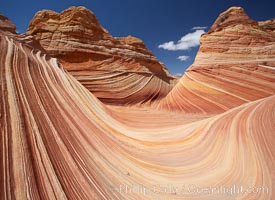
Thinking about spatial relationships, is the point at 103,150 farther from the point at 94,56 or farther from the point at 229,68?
the point at 94,56

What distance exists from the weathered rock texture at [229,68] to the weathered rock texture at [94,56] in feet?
11.2

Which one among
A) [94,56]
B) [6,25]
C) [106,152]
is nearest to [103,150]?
[106,152]

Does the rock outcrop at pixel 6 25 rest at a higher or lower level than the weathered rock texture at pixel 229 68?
higher

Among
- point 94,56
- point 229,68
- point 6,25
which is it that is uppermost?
point 94,56

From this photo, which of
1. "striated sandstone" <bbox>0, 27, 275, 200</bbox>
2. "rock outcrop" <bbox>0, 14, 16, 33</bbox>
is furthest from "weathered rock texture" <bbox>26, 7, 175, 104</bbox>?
"striated sandstone" <bbox>0, 27, 275, 200</bbox>

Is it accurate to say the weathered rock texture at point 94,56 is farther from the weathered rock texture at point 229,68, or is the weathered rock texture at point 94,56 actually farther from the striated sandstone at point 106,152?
the striated sandstone at point 106,152

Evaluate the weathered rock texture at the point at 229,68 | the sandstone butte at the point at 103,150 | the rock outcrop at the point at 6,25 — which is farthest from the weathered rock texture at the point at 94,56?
the sandstone butte at the point at 103,150

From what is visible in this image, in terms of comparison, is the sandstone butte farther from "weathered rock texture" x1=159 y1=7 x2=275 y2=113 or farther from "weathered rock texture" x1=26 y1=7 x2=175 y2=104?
"weathered rock texture" x1=26 y1=7 x2=175 y2=104

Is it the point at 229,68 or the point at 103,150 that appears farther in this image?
the point at 229,68

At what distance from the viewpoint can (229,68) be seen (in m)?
5.45

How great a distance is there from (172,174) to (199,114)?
3.48m

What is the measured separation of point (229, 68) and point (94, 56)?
7285 millimetres

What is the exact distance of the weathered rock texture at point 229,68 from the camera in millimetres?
4957

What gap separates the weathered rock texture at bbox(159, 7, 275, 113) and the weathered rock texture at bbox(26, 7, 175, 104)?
135 inches
